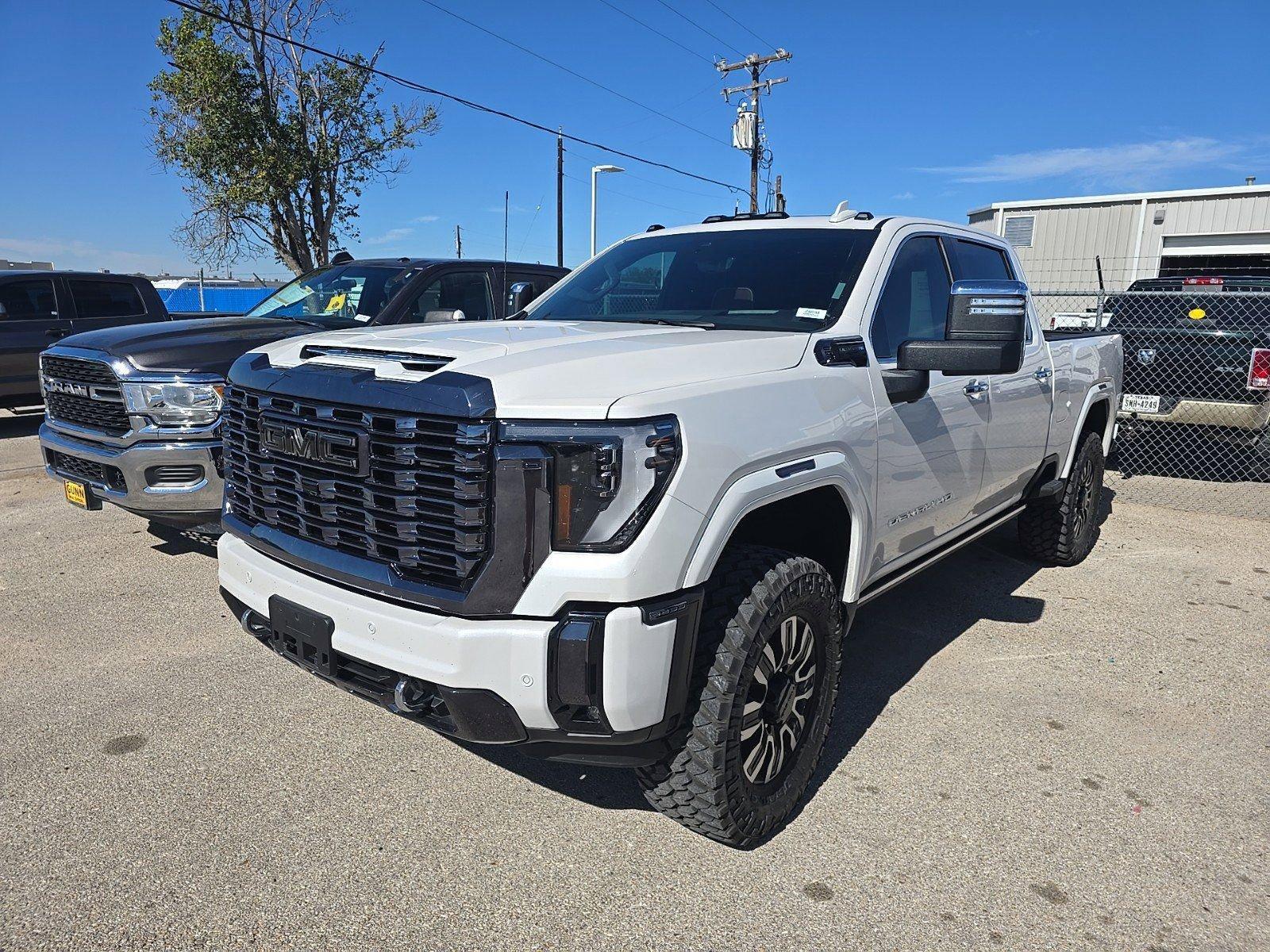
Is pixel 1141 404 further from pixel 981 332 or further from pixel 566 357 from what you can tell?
pixel 566 357

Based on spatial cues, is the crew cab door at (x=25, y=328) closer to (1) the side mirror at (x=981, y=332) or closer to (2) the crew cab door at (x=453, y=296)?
(2) the crew cab door at (x=453, y=296)

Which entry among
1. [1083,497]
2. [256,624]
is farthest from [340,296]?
[1083,497]

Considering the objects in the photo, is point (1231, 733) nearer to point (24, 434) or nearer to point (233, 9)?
point (24, 434)

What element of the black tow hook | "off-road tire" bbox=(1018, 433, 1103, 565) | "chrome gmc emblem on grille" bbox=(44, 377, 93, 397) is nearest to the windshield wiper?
the black tow hook

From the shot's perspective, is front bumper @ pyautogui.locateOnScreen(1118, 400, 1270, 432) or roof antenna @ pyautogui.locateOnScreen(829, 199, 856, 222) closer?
roof antenna @ pyautogui.locateOnScreen(829, 199, 856, 222)

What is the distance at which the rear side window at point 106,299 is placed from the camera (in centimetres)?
1026

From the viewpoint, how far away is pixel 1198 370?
8.29 meters

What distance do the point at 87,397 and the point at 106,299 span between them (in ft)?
20.8

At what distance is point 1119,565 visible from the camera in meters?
5.89

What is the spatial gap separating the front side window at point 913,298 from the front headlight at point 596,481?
55.9 inches

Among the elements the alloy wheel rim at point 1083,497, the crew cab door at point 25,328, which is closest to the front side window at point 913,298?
the alloy wheel rim at point 1083,497

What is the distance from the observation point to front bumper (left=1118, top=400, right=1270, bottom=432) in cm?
793

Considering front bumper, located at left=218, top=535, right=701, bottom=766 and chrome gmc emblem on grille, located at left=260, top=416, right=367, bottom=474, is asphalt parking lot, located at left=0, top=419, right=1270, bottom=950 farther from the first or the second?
chrome gmc emblem on grille, located at left=260, top=416, right=367, bottom=474

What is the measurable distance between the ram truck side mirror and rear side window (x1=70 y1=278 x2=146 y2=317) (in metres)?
10.3
